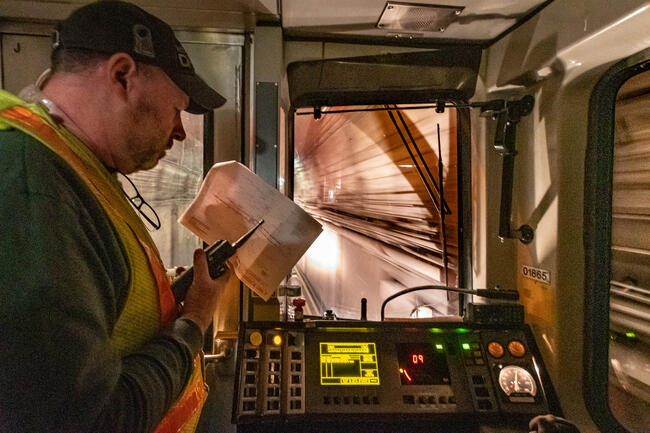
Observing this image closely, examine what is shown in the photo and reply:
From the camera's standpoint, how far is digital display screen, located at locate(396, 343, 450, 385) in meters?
1.32

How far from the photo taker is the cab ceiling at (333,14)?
1.43 meters

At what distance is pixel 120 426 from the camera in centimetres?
64

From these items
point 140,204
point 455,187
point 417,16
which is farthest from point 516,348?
point 140,204

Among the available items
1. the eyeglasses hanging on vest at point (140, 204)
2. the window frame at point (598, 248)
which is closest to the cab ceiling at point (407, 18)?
the window frame at point (598, 248)

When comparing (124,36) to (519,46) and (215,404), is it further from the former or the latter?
(519,46)

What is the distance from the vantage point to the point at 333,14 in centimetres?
151

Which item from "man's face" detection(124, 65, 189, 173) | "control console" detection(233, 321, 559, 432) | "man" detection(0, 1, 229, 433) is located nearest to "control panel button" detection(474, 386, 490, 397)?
"control console" detection(233, 321, 559, 432)

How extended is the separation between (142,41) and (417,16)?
1.07 metres

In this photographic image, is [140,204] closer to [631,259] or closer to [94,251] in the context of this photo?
[94,251]

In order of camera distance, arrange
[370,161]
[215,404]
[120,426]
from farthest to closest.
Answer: [370,161], [215,404], [120,426]

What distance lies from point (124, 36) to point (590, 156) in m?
1.41

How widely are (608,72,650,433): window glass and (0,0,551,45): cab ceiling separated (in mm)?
520

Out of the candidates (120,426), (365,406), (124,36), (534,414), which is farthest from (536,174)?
(120,426)

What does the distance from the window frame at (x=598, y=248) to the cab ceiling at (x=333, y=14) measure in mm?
473
